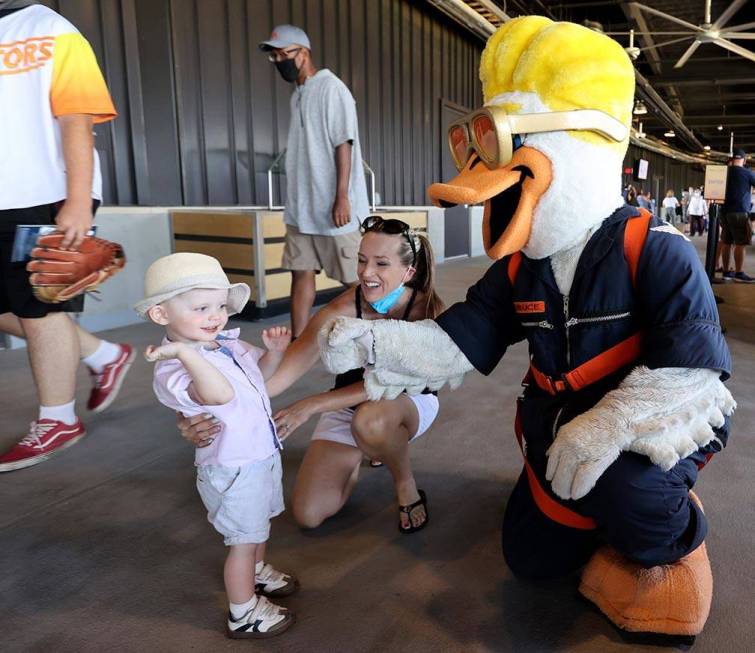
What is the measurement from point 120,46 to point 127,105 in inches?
14.2

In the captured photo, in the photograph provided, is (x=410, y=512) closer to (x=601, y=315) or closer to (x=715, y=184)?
(x=601, y=315)

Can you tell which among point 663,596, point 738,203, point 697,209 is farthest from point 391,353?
point 697,209

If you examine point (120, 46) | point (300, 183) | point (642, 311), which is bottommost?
point (642, 311)

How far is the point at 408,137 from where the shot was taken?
7.83m

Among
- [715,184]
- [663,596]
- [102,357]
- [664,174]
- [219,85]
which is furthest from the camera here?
[664,174]

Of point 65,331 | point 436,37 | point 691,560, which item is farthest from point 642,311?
point 436,37

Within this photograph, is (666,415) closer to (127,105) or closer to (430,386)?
(430,386)

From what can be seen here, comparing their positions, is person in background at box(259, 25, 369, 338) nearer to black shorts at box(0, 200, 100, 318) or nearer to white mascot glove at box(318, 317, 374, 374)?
black shorts at box(0, 200, 100, 318)

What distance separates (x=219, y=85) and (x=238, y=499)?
4.48 metres

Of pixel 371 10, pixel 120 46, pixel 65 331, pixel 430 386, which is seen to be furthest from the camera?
pixel 371 10

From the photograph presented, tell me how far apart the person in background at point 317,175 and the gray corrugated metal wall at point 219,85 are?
1.71m

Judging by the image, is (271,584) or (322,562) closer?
(271,584)

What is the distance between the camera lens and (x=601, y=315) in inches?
45.9

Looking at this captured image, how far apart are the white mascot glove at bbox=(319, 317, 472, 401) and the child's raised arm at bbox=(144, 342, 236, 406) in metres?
0.26
